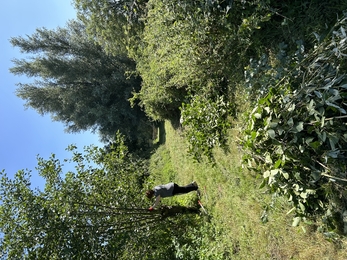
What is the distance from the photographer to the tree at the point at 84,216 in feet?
18.1

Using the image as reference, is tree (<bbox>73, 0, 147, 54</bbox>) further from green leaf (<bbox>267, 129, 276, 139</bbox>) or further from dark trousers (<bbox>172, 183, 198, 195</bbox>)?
green leaf (<bbox>267, 129, 276, 139</bbox>)

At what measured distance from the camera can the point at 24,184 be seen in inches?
233

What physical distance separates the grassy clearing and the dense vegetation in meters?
0.02

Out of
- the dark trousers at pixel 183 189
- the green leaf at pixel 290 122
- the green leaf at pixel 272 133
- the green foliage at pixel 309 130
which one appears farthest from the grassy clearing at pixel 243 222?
the green leaf at pixel 290 122

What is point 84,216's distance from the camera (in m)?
6.04

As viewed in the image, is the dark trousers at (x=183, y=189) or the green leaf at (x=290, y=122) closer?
the green leaf at (x=290, y=122)

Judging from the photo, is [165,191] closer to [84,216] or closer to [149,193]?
[149,193]

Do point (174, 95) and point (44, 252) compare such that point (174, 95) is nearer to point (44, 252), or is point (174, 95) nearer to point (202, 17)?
point (202, 17)

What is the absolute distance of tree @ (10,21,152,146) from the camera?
16125 mm

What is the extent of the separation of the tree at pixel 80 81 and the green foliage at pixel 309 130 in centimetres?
1276

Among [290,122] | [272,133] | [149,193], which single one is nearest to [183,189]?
[149,193]

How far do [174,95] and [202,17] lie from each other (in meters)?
3.64

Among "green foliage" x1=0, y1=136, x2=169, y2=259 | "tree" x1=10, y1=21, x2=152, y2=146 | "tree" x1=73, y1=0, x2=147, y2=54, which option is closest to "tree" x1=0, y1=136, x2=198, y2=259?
"green foliage" x1=0, y1=136, x2=169, y2=259

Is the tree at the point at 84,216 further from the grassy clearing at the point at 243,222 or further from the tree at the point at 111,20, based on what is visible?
the tree at the point at 111,20
